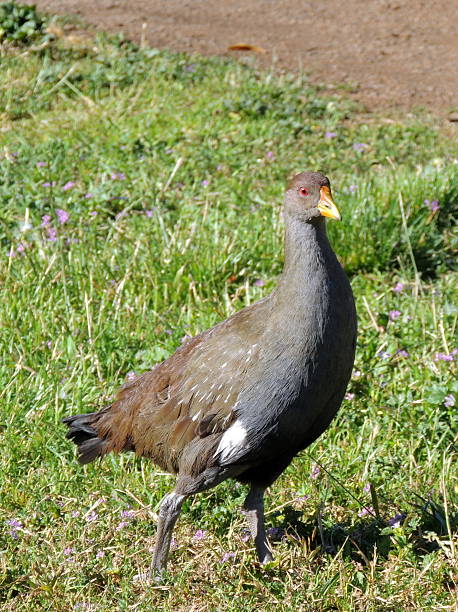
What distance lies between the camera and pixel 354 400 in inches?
190

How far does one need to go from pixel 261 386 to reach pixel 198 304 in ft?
6.55

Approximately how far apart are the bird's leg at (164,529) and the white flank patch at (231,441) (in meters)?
0.28

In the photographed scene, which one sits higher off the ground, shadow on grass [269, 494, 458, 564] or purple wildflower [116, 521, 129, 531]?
purple wildflower [116, 521, 129, 531]

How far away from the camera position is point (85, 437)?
13.5 feet

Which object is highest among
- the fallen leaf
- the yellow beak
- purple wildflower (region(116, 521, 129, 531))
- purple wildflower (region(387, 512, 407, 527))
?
the yellow beak

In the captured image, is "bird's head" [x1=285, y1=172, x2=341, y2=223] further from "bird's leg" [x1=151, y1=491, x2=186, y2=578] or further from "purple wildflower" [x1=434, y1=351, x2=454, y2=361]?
"purple wildflower" [x1=434, y1=351, x2=454, y2=361]

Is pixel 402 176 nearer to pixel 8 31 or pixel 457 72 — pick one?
pixel 457 72

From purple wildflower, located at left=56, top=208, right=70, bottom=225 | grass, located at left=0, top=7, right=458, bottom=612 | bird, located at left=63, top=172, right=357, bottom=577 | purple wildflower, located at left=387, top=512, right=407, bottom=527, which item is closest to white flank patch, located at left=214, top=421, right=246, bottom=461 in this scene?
bird, located at left=63, top=172, right=357, bottom=577

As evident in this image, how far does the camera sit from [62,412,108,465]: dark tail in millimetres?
4051

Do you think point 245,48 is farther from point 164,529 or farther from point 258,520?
point 164,529

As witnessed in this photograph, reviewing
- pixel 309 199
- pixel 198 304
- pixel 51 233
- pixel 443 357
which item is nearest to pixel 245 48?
pixel 51 233

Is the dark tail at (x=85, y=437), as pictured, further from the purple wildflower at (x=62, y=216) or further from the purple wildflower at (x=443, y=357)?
the purple wildflower at (x=62, y=216)

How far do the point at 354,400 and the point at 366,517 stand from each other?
842 mm

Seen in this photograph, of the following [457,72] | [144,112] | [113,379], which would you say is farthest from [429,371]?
[457,72]
